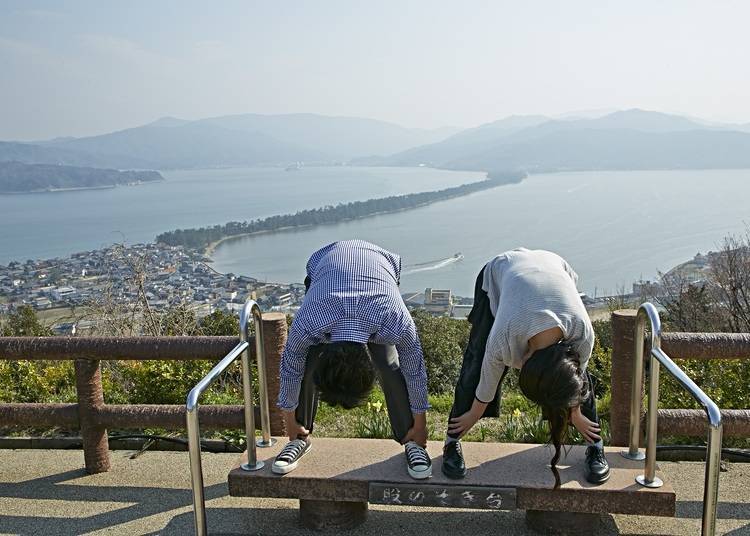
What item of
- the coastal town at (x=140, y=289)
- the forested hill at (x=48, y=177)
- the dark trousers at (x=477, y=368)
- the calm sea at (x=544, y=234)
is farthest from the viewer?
the forested hill at (x=48, y=177)

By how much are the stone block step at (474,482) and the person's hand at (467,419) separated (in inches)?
7.1

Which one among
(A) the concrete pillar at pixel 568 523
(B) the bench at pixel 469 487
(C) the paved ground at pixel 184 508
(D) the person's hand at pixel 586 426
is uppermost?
(D) the person's hand at pixel 586 426

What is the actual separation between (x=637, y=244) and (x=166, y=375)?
56.8m

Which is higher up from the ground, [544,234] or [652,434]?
[652,434]

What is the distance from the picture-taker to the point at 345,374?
2.50 meters

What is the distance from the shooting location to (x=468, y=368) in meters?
2.99

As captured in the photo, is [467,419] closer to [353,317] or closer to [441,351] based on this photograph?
[353,317]

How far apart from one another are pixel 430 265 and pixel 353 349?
4131 centimetres

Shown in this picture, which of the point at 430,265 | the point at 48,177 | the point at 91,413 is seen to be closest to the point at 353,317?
the point at 91,413

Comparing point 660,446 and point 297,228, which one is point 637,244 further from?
point 660,446

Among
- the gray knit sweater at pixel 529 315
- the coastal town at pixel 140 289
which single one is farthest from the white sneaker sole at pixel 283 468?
the coastal town at pixel 140 289

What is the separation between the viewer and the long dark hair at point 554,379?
2.38 meters

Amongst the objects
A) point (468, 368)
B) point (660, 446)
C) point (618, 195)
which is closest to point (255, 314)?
point (468, 368)

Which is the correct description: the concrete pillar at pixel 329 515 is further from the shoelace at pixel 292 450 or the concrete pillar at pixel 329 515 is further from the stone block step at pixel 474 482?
the shoelace at pixel 292 450
